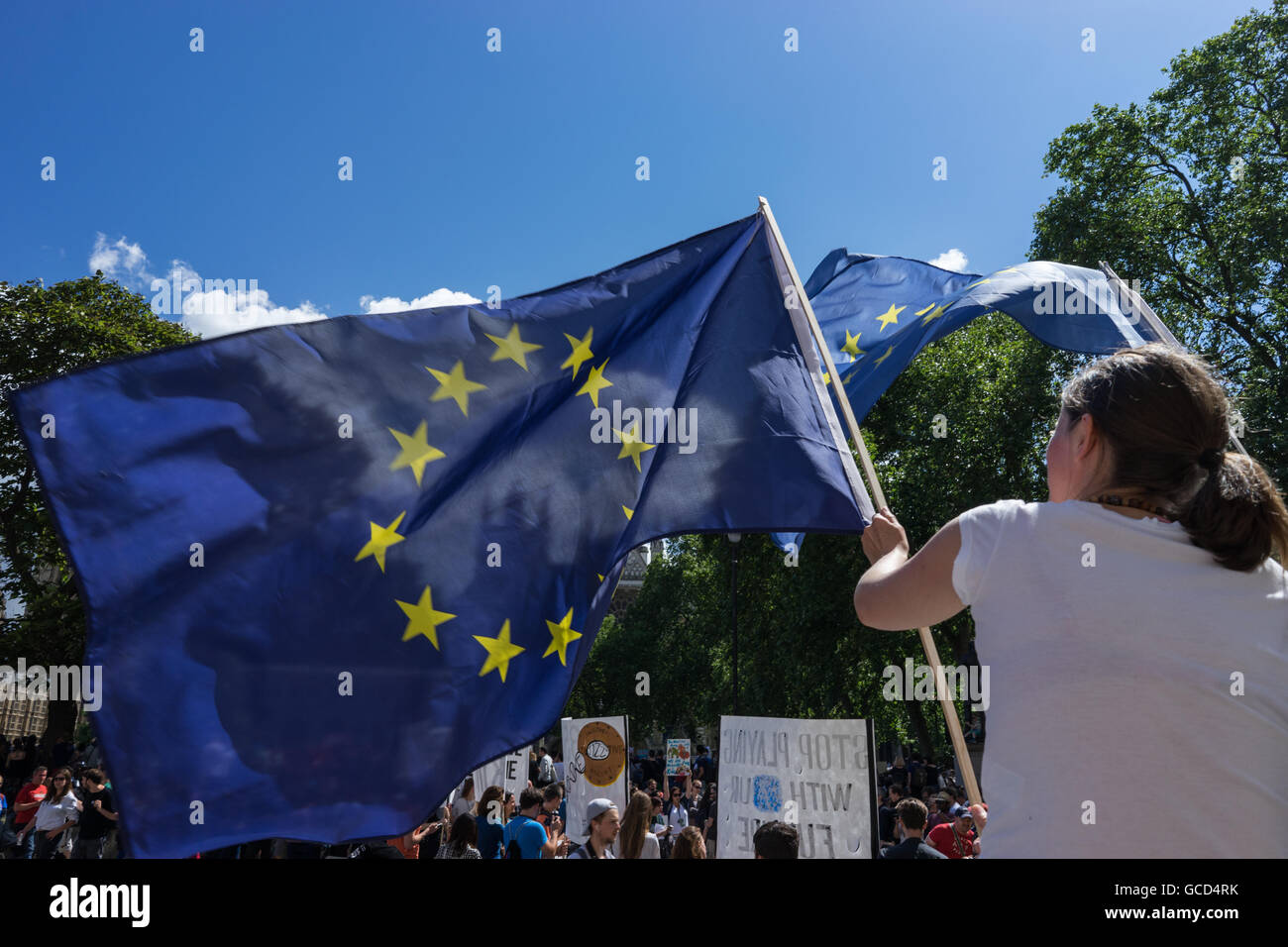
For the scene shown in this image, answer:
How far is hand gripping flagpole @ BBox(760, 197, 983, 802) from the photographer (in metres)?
3.03

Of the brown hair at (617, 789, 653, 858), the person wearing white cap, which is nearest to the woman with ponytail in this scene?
the brown hair at (617, 789, 653, 858)

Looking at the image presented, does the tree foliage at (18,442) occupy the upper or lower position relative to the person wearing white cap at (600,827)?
upper

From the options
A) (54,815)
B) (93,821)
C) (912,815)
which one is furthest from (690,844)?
(54,815)

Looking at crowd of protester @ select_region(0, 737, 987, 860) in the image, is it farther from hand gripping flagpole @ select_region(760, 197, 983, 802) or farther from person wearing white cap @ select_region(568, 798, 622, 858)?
hand gripping flagpole @ select_region(760, 197, 983, 802)

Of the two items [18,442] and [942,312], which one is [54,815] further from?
[18,442]

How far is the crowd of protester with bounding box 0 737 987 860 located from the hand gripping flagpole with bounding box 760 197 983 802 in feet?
0.84

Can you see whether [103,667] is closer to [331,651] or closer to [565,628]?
[331,651]

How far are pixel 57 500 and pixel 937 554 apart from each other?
3358 millimetres

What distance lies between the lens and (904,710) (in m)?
32.5

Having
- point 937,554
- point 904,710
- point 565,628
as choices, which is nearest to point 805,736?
point 565,628

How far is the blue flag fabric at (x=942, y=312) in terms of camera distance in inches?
246

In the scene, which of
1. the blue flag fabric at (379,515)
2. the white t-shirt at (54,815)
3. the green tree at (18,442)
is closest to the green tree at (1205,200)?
the blue flag fabric at (379,515)

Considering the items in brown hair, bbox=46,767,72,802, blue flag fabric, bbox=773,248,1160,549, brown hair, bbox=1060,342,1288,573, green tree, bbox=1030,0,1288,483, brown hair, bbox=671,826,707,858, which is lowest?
brown hair, bbox=46,767,72,802

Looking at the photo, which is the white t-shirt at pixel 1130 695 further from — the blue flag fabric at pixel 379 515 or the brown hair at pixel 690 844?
the brown hair at pixel 690 844
